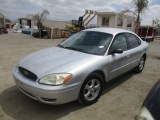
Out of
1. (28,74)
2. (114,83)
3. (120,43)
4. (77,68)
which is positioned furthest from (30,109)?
Result: (120,43)

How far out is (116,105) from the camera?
338 centimetres

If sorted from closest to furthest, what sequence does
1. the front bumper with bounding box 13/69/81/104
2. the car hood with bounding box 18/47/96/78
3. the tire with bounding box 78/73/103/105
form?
1. the front bumper with bounding box 13/69/81/104
2. the car hood with bounding box 18/47/96/78
3. the tire with bounding box 78/73/103/105

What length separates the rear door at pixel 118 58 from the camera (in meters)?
3.65

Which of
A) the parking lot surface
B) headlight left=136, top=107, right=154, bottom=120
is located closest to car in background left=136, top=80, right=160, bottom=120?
headlight left=136, top=107, right=154, bottom=120

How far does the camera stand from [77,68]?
9.43 feet

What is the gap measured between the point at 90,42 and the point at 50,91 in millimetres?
1718

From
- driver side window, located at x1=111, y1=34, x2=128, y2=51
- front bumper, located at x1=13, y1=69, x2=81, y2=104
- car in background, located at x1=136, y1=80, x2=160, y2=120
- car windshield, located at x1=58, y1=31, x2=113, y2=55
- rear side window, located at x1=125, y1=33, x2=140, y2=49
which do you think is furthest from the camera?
rear side window, located at x1=125, y1=33, x2=140, y2=49

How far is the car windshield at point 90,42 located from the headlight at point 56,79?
102 centimetres

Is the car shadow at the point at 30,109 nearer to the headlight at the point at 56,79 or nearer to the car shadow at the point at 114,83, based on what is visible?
the headlight at the point at 56,79

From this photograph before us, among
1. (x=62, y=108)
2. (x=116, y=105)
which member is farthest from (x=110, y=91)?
(x=62, y=108)

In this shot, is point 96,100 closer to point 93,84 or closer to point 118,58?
point 93,84

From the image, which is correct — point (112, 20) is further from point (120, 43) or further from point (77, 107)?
point (77, 107)

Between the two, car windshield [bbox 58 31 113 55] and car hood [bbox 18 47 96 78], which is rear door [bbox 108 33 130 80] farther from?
car hood [bbox 18 47 96 78]

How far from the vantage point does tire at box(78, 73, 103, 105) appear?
306 cm
